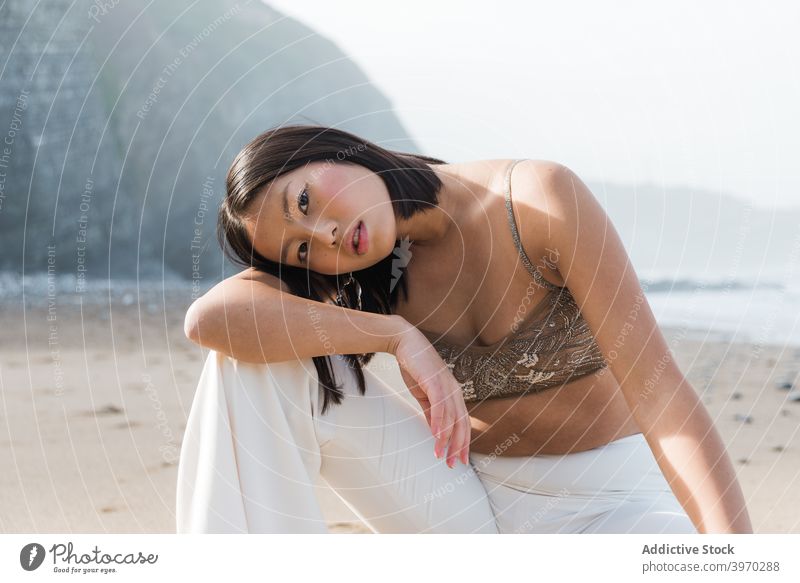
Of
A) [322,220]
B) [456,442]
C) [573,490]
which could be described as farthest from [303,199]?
[573,490]

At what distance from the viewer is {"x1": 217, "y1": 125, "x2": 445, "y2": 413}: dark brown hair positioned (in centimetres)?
161

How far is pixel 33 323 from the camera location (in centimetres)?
546

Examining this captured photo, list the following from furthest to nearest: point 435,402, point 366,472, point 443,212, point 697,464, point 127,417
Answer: point 127,417 < point 443,212 < point 366,472 < point 435,402 < point 697,464

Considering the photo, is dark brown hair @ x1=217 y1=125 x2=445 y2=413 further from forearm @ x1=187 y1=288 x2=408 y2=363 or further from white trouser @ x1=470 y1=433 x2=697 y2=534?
white trouser @ x1=470 y1=433 x2=697 y2=534

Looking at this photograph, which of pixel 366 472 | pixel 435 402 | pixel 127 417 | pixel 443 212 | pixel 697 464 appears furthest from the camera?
pixel 127 417

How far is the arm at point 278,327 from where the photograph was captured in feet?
5.06

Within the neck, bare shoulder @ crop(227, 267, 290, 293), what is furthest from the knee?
bare shoulder @ crop(227, 267, 290, 293)

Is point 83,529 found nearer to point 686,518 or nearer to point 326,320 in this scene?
point 326,320

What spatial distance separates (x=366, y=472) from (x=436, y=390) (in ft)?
0.80

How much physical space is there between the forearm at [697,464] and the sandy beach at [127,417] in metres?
1.01

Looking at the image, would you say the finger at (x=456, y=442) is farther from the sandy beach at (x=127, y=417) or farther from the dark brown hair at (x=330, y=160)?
the sandy beach at (x=127, y=417)

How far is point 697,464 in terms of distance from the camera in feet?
4.57

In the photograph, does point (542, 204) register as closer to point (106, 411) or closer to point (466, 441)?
point (466, 441)
